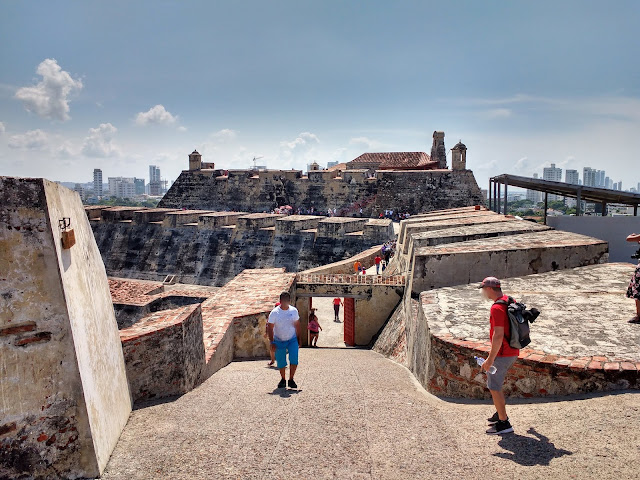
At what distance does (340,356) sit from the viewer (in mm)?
7164

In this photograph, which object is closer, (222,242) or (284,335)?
(284,335)

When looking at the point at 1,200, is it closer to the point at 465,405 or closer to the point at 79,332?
the point at 79,332

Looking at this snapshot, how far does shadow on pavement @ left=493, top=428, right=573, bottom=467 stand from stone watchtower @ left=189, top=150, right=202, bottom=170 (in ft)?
94.4

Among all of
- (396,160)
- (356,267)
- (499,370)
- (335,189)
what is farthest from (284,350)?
(396,160)

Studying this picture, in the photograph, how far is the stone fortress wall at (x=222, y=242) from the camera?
56.5 feet

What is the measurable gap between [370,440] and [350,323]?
24.4 feet

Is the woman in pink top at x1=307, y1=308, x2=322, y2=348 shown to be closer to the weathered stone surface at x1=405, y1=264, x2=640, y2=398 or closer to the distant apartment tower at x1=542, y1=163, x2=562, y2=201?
the weathered stone surface at x1=405, y1=264, x2=640, y2=398

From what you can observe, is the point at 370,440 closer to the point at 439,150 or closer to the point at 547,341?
the point at 547,341

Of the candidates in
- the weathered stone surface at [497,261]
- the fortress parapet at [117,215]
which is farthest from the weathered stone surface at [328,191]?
the weathered stone surface at [497,261]

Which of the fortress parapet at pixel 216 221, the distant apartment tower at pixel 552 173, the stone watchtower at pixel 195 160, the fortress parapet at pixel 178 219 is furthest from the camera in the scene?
the distant apartment tower at pixel 552 173

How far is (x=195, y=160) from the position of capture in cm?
2986

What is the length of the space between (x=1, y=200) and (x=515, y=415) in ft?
11.9

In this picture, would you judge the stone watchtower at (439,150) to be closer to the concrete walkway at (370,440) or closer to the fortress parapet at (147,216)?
the fortress parapet at (147,216)

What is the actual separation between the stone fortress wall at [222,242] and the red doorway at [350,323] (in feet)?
19.3
